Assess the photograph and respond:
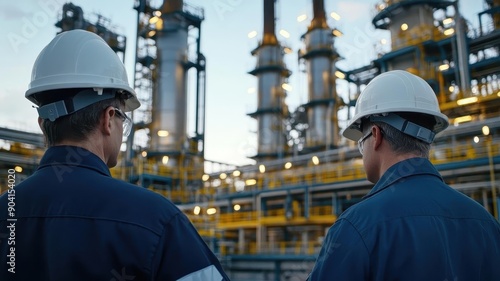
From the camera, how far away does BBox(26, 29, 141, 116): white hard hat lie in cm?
176

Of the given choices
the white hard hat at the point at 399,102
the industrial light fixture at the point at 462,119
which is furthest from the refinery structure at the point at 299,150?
the white hard hat at the point at 399,102

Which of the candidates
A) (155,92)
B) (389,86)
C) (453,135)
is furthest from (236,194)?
(389,86)

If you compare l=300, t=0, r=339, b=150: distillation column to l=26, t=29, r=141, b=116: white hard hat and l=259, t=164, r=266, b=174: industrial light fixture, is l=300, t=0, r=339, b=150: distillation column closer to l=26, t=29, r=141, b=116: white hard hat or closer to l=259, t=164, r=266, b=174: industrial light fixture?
l=259, t=164, r=266, b=174: industrial light fixture

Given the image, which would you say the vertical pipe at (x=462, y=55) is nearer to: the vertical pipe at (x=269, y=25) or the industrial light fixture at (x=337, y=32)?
the industrial light fixture at (x=337, y=32)

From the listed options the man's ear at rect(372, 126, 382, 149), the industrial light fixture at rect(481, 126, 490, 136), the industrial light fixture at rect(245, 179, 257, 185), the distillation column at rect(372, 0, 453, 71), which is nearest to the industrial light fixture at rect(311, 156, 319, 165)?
the industrial light fixture at rect(245, 179, 257, 185)

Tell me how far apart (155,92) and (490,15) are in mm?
16830

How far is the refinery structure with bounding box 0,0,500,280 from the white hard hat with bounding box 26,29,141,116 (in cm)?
1526

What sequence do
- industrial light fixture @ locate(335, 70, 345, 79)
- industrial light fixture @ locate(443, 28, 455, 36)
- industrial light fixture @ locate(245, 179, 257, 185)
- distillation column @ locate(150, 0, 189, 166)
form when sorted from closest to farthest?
industrial light fixture @ locate(443, 28, 455, 36) → distillation column @ locate(150, 0, 189, 166) → industrial light fixture @ locate(245, 179, 257, 185) → industrial light fixture @ locate(335, 70, 345, 79)

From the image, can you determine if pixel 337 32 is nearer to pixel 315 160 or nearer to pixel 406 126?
pixel 315 160

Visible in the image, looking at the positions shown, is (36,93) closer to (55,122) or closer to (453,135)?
(55,122)

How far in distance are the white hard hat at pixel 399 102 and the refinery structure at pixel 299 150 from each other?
14.4 meters

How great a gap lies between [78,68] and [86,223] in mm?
663

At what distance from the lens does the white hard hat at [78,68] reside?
5.77 feet

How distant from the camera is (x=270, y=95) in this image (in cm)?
3047
